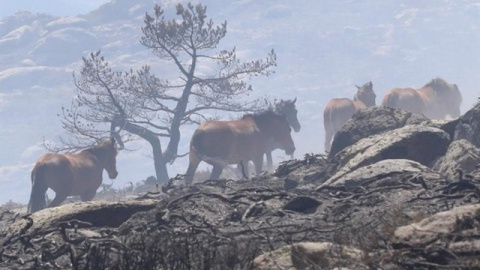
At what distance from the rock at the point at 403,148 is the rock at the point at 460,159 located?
0.85 meters

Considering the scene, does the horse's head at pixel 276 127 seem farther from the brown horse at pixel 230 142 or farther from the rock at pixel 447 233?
the rock at pixel 447 233

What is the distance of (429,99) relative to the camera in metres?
33.8

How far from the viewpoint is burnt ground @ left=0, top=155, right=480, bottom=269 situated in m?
Result: 6.31

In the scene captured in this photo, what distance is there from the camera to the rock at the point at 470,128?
13.5 metres

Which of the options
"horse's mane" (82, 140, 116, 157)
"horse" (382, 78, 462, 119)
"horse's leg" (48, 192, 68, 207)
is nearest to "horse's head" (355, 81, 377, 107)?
"horse" (382, 78, 462, 119)

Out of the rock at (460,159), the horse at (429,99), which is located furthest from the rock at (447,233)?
the horse at (429,99)

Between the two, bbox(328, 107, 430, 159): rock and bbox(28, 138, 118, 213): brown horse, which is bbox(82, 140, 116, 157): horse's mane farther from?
bbox(328, 107, 430, 159): rock

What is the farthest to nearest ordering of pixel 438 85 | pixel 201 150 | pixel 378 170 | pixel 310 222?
1. pixel 438 85
2. pixel 201 150
3. pixel 378 170
4. pixel 310 222

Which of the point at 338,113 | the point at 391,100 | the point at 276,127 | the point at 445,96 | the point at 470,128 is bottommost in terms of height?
the point at 470,128

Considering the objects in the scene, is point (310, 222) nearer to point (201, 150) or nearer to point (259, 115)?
point (201, 150)

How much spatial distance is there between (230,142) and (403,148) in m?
12.0

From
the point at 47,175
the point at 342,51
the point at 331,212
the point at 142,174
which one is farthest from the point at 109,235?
the point at 342,51

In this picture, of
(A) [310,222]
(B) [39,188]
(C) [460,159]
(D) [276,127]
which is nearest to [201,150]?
(D) [276,127]

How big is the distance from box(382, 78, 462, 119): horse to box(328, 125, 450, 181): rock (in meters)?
18.0
